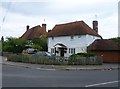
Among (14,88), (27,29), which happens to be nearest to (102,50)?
(14,88)

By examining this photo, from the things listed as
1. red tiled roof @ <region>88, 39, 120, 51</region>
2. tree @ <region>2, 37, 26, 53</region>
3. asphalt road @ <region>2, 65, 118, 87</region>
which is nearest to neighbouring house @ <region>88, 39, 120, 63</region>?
red tiled roof @ <region>88, 39, 120, 51</region>

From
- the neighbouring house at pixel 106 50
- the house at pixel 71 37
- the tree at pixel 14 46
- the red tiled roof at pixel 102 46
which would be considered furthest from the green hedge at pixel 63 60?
the tree at pixel 14 46

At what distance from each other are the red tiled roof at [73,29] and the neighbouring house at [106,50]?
9.57 ft

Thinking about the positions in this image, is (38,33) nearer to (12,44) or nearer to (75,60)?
(12,44)

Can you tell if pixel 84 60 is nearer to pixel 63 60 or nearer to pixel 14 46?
pixel 63 60

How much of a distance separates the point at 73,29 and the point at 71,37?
1.72 metres

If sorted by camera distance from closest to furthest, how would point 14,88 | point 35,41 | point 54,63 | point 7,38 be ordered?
point 14,88
point 54,63
point 35,41
point 7,38

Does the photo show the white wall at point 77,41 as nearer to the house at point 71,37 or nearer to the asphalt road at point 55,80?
the house at point 71,37

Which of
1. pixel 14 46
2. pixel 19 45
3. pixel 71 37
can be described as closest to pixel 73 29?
pixel 71 37

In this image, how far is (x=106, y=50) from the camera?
45.7 metres

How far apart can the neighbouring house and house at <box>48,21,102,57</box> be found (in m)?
1.93

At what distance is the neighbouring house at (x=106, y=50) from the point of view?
4503 cm

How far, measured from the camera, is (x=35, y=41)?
6200 centimetres

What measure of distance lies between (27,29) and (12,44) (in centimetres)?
2109
